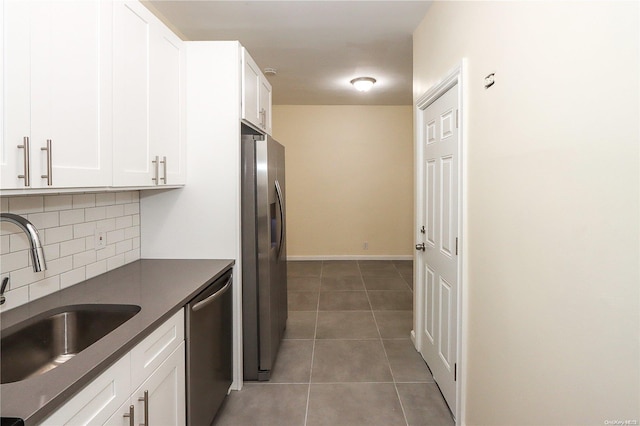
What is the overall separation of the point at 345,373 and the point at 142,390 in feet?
5.52

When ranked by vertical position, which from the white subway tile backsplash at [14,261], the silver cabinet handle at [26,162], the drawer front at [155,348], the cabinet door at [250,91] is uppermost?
the cabinet door at [250,91]

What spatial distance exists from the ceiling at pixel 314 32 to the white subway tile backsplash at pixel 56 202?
5.56ft

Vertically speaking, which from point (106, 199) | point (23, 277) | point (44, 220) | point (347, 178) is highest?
point (347, 178)

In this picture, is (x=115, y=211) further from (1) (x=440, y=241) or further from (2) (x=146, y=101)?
(1) (x=440, y=241)

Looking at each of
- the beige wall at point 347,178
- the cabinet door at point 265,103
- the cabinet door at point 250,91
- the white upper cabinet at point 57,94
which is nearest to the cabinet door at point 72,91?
the white upper cabinet at point 57,94

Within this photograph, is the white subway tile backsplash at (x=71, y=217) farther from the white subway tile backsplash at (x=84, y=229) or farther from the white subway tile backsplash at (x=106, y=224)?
the white subway tile backsplash at (x=106, y=224)

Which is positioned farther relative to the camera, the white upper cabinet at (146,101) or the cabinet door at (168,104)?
the cabinet door at (168,104)

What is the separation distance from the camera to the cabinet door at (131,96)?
1541mm

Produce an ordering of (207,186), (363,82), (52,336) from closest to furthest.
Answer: (52,336) → (207,186) → (363,82)

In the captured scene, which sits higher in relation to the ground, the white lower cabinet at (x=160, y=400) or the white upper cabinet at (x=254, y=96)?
the white upper cabinet at (x=254, y=96)

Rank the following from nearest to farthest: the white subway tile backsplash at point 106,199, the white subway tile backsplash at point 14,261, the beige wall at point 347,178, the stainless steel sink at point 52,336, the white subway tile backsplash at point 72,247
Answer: the stainless steel sink at point 52,336 → the white subway tile backsplash at point 14,261 → the white subway tile backsplash at point 72,247 → the white subway tile backsplash at point 106,199 → the beige wall at point 347,178

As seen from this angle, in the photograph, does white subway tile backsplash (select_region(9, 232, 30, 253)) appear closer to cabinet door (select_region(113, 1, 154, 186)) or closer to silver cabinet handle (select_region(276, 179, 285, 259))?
cabinet door (select_region(113, 1, 154, 186))

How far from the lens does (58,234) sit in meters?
1.63

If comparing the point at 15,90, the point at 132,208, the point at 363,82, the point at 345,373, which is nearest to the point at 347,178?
the point at 363,82
